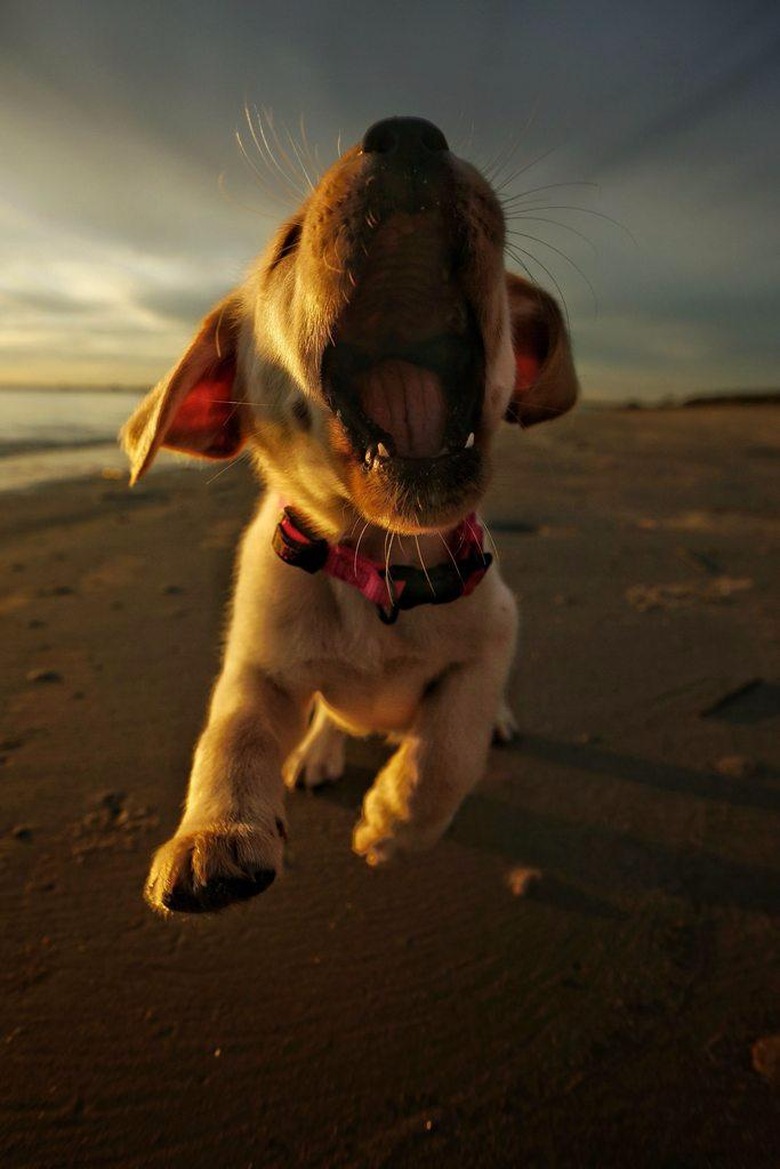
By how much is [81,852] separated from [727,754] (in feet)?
7.10

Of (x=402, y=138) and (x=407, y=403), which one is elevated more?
(x=402, y=138)

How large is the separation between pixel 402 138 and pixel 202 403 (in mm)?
966

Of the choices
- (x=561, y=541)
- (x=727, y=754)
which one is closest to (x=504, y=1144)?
(x=727, y=754)

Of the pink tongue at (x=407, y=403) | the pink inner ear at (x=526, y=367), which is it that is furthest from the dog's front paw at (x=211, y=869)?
the pink inner ear at (x=526, y=367)

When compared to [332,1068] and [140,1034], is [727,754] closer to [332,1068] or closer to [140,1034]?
[332,1068]

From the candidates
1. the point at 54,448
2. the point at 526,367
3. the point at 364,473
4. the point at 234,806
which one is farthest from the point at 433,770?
the point at 54,448

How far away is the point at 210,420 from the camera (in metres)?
2.31

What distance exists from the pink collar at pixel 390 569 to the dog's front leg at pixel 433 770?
11.2 inches

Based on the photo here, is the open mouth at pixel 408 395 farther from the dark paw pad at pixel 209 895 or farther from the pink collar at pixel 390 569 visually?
the dark paw pad at pixel 209 895

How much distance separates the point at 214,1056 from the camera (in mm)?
1562

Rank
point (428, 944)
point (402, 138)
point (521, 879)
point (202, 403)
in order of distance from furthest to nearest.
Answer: point (202, 403)
point (521, 879)
point (428, 944)
point (402, 138)

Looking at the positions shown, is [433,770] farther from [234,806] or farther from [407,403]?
[407,403]

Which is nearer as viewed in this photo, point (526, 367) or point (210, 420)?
point (210, 420)

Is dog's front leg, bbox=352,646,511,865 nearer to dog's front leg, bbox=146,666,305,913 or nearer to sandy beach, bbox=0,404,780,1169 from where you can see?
sandy beach, bbox=0,404,780,1169
